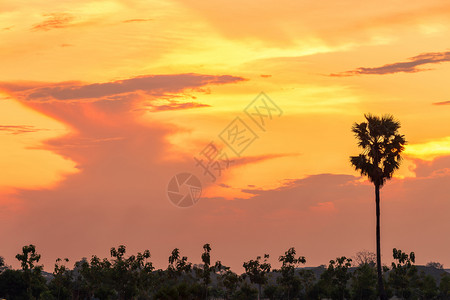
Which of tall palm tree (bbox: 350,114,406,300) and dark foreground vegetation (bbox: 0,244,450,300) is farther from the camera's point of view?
dark foreground vegetation (bbox: 0,244,450,300)

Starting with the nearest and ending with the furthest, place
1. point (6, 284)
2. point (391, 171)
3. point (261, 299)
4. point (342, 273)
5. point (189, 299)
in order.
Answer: point (189, 299), point (391, 171), point (6, 284), point (342, 273), point (261, 299)

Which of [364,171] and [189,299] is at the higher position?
[364,171]

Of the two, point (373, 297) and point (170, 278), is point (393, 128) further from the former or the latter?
point (170, 278)

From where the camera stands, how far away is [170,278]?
172m

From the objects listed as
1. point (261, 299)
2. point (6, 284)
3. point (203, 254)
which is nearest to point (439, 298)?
point (261, 299)

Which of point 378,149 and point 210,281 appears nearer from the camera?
point 378,149

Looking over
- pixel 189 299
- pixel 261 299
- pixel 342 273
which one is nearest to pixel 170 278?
pixel 261 299

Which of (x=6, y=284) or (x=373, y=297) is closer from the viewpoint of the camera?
(x=6, y=284)

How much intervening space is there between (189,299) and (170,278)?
352 ft

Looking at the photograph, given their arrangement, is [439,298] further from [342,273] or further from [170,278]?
[170,278]

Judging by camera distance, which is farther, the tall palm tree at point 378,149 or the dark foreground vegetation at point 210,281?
the dark foreground vegetation at point 210,281

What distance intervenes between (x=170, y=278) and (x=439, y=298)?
65.4m

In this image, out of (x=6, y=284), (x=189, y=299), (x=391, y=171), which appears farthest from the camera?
(x=6, y=284)

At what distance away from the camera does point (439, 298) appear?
170m
